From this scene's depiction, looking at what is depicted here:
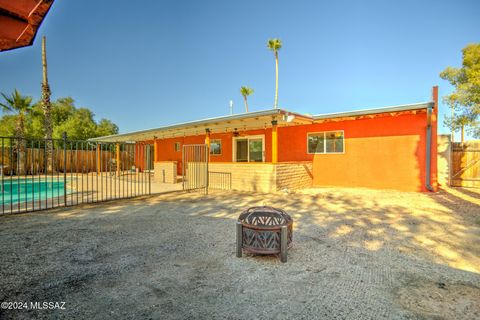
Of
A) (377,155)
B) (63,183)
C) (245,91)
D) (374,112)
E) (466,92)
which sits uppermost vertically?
(245,91)

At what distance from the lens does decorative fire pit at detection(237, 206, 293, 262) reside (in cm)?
291

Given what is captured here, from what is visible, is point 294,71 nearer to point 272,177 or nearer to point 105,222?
point 272,177

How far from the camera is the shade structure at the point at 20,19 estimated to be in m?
1.13

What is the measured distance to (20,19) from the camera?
3.87 ft

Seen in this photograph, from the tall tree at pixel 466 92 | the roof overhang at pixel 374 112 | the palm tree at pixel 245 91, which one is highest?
the palm tree at pixel 245 91

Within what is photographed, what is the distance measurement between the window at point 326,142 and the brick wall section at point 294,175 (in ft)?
2.72

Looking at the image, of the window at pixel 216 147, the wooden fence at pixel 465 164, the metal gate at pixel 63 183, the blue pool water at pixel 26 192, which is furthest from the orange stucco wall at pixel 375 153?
the blue pool water at pixel 26 192

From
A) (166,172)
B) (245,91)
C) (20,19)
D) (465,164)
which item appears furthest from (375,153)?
(245,91)

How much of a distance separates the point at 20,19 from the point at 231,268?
Answer: 9.21ft

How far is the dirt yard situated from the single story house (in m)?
3.47

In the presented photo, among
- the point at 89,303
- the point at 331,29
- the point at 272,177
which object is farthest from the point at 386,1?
the point at 89,303

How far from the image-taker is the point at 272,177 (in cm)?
852

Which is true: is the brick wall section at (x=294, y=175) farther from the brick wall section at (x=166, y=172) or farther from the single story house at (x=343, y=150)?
the brick wall section at (x=166, y=172)

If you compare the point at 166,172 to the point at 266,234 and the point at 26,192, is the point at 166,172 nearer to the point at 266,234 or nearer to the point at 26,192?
the point at 26,192
